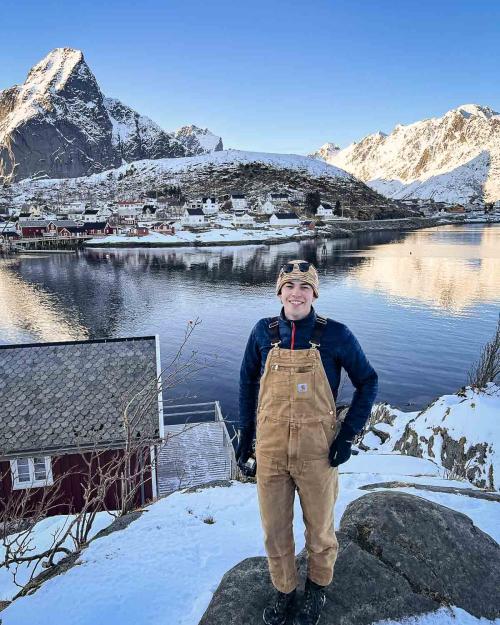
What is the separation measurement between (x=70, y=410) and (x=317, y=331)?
10.7m

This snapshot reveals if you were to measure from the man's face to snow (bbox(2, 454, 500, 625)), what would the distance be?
2887 millimetres

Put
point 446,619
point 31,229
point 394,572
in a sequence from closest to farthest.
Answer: point 446,619
point 394,572
point 31,229

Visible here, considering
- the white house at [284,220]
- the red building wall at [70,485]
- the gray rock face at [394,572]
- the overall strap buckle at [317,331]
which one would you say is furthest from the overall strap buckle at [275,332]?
the white house at [284,220]

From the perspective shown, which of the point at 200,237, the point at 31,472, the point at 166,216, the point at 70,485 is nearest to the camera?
the point at 31,472

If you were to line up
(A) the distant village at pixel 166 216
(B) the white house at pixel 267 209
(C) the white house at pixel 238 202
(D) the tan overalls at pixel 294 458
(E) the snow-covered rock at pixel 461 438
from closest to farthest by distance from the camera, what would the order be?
1. (D) the tan overalls at pixel 294 458
2. (E) the snow-covered rock at pixel 461 438
3. (A) the distant village at pixel 166 216
4. (B) the white house at pixel 267 209
5. (C) the white house at pixel 238 202

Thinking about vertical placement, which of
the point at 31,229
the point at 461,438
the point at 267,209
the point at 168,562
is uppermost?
the point at 267,209

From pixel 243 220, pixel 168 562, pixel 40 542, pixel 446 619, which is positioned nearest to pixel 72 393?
pixel 40 542

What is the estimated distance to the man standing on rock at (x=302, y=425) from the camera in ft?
11.2

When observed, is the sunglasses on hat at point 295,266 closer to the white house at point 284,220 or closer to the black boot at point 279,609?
the black boot at point 279,609

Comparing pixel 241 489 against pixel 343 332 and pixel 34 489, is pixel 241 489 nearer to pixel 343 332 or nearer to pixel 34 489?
pixel 343 332

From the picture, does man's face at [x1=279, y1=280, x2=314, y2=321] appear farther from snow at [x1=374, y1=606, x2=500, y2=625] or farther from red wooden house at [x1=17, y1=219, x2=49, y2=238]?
red wooden house at [x1=17, y1=219, x2=49, y2=238]

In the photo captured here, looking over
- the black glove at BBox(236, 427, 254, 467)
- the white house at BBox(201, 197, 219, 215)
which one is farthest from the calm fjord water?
the white house at BBox(201, 197, 219, 215)

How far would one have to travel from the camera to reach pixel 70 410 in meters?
12.2

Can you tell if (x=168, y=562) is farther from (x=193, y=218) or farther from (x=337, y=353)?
(x=193, y=218)
